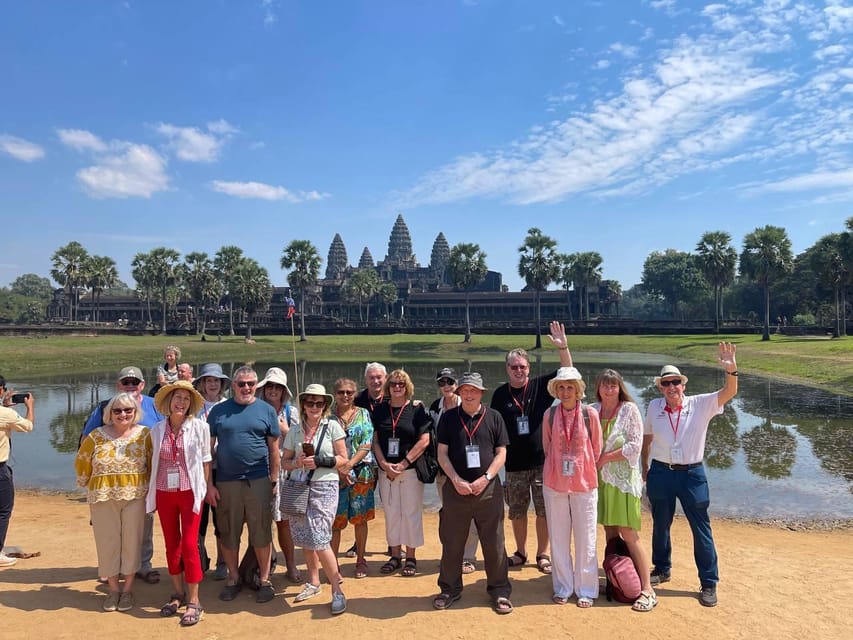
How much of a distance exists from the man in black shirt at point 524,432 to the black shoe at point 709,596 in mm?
1488

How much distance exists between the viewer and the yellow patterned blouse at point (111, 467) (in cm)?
497

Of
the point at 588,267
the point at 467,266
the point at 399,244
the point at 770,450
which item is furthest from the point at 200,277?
the point at 399,244

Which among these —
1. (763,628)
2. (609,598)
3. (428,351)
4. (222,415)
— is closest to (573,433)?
(609,598)

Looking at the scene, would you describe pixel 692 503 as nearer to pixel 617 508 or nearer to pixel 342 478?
pixel 617 508

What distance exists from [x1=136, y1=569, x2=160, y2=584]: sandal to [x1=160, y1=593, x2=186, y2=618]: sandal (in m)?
0.59

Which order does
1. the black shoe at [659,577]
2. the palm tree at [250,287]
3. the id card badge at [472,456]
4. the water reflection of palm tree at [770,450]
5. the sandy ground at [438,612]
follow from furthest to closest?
the palm tree at [250,287]
the water reflection of palm tree at [770,450]
the black shoe at [659,577]
the id card badge at [472,456]
the sandy ground at [438,612]

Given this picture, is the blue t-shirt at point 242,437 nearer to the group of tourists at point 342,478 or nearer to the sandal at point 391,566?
the group of tourists at point 342,478

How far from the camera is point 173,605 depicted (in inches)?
196

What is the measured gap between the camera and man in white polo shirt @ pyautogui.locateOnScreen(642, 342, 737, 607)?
17.0 feet

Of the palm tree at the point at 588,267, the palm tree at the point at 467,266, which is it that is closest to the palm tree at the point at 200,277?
the palm tree at the point at 467,266

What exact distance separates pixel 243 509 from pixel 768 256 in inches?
2311

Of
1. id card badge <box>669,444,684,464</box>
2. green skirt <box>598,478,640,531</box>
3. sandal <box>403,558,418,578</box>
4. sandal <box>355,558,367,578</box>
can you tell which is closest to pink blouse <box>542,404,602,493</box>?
green skirt <box>598,478,640,531</box>

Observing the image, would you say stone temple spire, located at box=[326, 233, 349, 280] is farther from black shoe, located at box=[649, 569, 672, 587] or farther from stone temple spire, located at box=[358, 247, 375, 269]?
black shoe, located at box=[649, 569, 672, 587]

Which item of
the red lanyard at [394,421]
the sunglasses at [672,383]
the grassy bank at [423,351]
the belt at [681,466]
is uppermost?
the sunglasses at [672,383]
